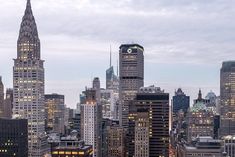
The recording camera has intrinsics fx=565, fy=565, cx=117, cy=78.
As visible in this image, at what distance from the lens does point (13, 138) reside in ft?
608

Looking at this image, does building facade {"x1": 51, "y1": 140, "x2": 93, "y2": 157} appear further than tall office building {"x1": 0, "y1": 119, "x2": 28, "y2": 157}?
No

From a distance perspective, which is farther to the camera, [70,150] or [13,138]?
[13,138]

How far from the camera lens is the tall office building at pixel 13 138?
605ft

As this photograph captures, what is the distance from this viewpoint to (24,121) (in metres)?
190

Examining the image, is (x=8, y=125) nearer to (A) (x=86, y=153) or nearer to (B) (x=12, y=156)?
(B) (x=12, y=156)

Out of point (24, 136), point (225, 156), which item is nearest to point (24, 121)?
point (24, 136)

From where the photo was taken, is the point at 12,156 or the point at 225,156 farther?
the point at 225,156

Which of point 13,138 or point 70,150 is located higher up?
point 13,138

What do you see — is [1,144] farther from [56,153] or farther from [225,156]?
[225,156]

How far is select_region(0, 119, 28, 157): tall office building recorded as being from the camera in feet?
605

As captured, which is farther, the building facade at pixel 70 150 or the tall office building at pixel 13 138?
the tall office building at pixel 13 138

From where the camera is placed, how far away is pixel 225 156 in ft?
655

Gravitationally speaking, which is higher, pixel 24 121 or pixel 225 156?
pixel 24 121

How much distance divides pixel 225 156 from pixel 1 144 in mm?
77822
